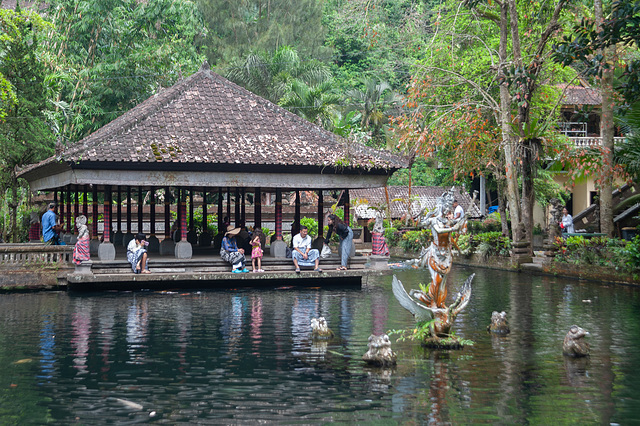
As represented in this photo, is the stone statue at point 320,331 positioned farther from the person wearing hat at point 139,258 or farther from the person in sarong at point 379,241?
the person in sarong at point 379,241

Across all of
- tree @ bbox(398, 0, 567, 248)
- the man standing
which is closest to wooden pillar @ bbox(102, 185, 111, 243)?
the man standing

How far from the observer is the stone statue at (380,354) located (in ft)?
31.8

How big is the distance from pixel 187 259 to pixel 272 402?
41.3ft

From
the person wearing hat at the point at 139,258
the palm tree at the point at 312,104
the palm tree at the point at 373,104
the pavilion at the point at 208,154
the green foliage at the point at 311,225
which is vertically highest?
the palm tree at the point at 373,104

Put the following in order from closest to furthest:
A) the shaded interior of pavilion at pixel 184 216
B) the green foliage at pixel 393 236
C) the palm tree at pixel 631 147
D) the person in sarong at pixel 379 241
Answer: the palm tree at pixel 631 147, the shaded interior of pavilion at pixel 184 216, the person in sarong at pixel 379 241, the green foliage at pixel 393 236

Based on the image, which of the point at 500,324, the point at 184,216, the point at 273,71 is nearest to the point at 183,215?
the point at 184,216

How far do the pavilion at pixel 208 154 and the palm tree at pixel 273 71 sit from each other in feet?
58.3

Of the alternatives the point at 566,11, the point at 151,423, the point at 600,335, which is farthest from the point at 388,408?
the point at 566,11

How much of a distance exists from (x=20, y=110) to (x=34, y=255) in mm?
9012

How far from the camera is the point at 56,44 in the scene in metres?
34.6

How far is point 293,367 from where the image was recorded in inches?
387

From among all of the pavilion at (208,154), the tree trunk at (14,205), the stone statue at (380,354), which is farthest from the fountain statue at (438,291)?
the tree trunk at (14,205)

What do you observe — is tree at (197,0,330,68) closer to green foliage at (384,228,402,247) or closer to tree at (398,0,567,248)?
green foliage at (384,228,402,247)

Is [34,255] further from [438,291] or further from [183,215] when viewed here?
[438,291]
